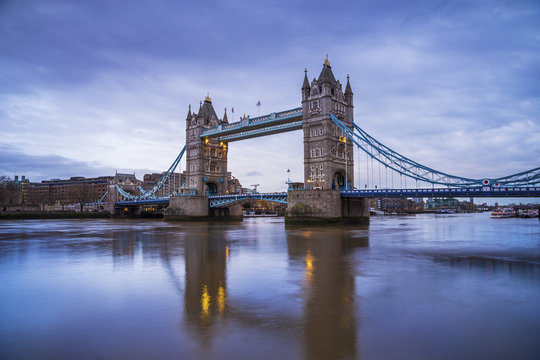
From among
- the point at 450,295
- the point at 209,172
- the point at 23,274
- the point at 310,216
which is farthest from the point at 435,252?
the point at 209,172

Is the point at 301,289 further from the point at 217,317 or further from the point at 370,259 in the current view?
the point at 370,259

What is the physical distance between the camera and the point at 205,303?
8.29 meters

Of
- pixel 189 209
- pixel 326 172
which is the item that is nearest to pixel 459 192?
pixel 326 172

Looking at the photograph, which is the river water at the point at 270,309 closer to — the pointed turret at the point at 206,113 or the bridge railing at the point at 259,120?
the bridge railing at the point at 259,120

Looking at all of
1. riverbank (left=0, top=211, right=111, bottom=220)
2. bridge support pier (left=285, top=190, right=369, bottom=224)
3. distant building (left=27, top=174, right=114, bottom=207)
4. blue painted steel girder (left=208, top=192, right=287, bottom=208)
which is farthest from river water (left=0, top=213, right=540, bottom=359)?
distant building (left=27, top=174, right=114, bottom=207)

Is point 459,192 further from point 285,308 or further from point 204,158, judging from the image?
point 204,158

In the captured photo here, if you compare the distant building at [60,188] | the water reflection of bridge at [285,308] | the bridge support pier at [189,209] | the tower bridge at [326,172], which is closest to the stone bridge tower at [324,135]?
the tower bridge at [326,172]

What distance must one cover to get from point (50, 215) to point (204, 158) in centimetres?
3341

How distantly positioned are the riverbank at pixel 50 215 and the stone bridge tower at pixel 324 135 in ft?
169

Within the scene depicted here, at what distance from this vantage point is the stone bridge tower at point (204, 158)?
59469mm

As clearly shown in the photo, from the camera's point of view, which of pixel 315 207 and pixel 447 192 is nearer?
pixel 447 192

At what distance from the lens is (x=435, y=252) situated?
1777 centimetres

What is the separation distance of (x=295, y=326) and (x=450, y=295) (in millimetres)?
4831

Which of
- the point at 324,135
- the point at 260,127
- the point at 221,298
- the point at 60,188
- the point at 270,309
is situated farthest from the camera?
the point at 60,188
